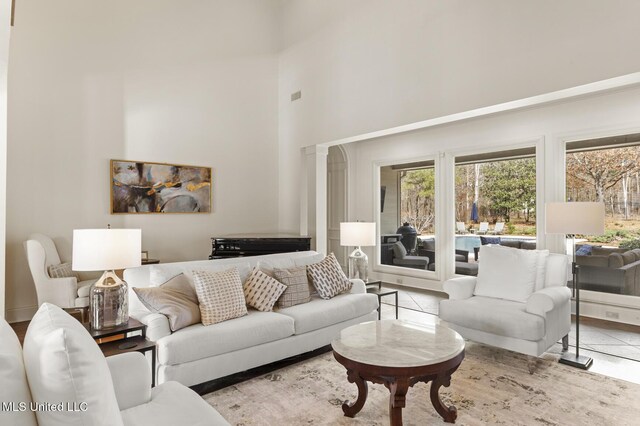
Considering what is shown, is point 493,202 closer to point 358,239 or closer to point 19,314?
point 358,239

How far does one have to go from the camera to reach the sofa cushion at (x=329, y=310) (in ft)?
10.8

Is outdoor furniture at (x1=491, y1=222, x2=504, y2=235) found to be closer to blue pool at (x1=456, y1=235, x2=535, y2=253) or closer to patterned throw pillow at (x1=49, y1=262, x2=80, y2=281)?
blue pool at (x1=456, y1=235, x2=535, y2=253)

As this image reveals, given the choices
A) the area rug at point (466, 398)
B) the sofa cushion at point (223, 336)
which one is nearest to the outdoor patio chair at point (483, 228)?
the area rug at point (466, 398)

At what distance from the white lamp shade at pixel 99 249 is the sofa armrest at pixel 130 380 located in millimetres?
825

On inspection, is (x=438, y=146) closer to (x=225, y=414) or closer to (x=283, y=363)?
(x=283, y=363)

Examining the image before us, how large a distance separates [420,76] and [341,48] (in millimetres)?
1571

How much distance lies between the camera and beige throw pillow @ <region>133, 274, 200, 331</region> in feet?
9.06

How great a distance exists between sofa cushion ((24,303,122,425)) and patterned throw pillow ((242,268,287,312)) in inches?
83.1

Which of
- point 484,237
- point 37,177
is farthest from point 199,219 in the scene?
point 484,237

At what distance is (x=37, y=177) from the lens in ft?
15.6

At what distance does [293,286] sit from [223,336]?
36.1 inches

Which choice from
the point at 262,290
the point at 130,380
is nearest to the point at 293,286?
the point at 262,290

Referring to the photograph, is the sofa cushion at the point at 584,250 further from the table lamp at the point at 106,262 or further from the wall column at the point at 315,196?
the table lamp at the point at 106,262

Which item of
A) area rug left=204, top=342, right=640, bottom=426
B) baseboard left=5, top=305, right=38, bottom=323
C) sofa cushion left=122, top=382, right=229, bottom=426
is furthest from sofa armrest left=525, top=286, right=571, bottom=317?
baseboard left=5, top=305, right=38, bottom=323
